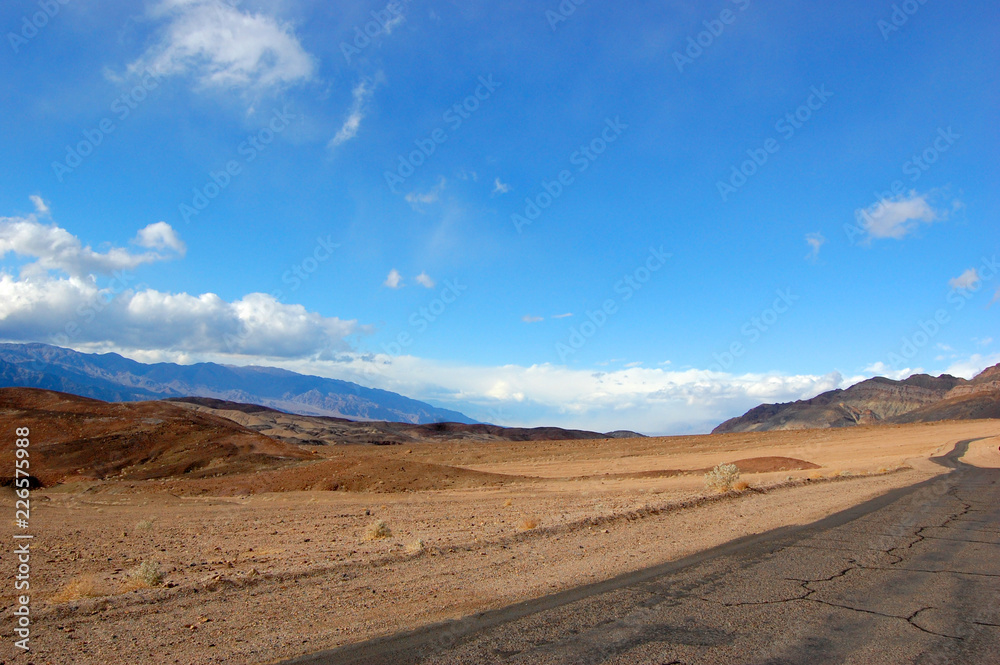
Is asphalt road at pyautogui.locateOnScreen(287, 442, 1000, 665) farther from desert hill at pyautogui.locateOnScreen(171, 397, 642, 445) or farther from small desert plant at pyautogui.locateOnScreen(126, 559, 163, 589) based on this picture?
desert hill at pyautogui.locateOnScreen(171, 397, 642, 445)

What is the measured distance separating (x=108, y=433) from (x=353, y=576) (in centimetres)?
4537

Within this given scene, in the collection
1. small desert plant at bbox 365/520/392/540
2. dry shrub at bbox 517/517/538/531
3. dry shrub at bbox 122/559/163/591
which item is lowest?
small desert plant at bbox 365/520/392/540

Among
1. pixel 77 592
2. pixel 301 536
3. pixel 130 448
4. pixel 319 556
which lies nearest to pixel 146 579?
pixel 77 592

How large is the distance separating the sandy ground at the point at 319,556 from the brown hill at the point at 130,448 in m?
9.91

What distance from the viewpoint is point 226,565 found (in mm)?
10492

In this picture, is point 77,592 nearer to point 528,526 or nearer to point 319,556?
point 319,556

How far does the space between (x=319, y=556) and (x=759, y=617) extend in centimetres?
798

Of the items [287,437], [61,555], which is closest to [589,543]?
[61,555]

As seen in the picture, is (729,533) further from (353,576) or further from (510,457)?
(510,457)

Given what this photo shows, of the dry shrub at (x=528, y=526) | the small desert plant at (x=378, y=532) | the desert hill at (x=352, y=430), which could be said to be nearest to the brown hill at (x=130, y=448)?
the small desert plant at (x=378, y=532)

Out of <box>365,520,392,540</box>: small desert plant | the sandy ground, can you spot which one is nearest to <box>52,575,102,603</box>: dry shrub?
the sandy ground

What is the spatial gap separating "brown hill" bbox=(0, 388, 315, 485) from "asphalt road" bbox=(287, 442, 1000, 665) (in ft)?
120

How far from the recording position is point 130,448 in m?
41.7

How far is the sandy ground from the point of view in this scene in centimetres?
641
